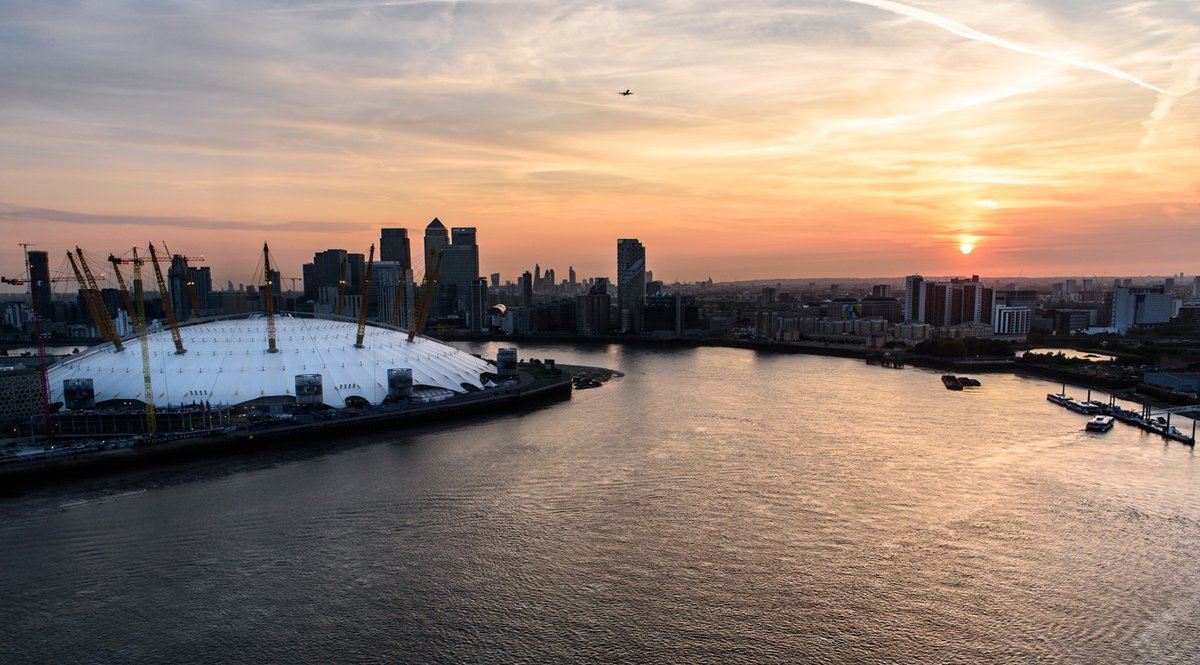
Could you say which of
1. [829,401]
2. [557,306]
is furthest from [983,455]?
[557,306]

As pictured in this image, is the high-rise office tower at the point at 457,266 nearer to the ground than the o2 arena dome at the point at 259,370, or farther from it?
farther from it

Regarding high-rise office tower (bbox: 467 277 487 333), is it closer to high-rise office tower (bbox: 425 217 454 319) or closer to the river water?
high-rise office tower (bbox: 425 217 454 319)

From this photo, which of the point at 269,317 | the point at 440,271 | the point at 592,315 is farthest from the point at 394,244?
the point at 269,317

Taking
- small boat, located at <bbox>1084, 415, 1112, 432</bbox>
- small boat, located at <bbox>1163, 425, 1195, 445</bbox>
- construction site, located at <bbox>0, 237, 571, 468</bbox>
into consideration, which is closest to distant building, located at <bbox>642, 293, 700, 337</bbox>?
construction site, located at <bbox>0, 237, 571, 468</bbox>

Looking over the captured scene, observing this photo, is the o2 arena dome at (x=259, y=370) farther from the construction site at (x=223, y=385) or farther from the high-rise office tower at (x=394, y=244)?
the high-rise office tower at (x=394, y=244)

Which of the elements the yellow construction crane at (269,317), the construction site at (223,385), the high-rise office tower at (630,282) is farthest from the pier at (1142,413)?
the high-rise office tower at (630,282)

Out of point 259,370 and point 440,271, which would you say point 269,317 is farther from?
point 440,271
